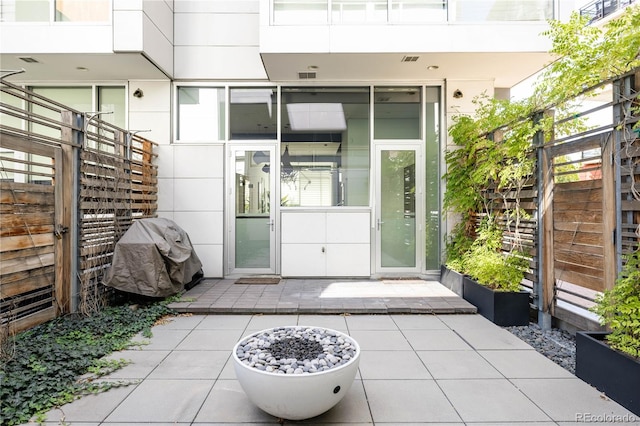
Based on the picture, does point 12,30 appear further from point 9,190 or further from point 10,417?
point 10,417

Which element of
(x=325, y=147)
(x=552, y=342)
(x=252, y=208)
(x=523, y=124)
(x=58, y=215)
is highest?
(x=325, y=147)

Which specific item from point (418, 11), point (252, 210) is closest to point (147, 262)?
point (252, 210)

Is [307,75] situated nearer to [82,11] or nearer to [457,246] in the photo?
[82,11]

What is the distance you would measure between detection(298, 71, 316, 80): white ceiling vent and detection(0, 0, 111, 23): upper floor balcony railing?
9.10ft

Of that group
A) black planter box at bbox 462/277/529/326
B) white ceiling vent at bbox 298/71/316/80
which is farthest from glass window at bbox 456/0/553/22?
Answer: black planter box at bbox 462/277/529/326

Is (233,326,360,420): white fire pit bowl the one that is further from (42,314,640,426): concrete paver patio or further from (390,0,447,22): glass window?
(390,0,447,22): glass window

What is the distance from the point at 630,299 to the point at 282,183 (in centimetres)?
465

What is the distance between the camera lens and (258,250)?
19.7 ft

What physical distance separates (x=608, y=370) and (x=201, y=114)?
6.04 meters

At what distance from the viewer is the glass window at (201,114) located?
6.03 m

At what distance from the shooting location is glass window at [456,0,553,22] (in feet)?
16.1

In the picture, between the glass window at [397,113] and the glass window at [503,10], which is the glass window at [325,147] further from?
the glass window at [503,10]

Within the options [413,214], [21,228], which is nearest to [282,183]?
[413,214]

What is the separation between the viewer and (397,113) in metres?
6.00
